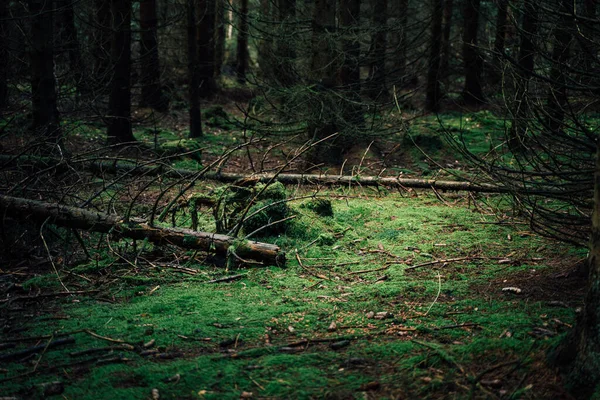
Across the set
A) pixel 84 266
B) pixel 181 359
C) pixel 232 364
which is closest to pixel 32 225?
pixel 84 266

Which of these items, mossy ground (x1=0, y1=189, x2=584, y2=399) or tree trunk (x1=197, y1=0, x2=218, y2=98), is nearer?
mossy ground (x1=0, y1=189, x2=584, y2=399)

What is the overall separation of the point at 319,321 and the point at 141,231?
98.7 inches

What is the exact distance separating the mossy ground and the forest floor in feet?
0.05

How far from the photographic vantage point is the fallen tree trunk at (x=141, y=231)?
588cm

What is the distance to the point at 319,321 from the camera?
174 inches

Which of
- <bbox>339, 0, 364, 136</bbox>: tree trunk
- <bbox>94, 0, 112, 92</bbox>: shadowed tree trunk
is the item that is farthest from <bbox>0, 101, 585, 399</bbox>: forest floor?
<bbox>94, 0, 112, 92</bbox>: shadowed tree trunk

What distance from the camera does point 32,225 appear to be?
6223mm

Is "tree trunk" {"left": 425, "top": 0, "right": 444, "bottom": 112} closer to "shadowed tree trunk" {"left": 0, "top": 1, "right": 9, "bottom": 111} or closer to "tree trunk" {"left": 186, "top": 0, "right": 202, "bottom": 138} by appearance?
"tree trunk" {"left": 186, "top": 0, "right": 202, "bottom": 138}

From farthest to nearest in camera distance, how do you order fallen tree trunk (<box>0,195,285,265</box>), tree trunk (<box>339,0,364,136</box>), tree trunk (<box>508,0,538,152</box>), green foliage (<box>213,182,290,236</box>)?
tree trunk (<box>339,0,364,136</box>)
green foliage (<box>213,182,290,236</box>)
fallen tree trunk (<box>0,195,285,265</box>)
tree trunk (<box>508,0,538,152</box>)

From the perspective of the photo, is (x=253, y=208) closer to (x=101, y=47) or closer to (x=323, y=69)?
(x=323, y=69)

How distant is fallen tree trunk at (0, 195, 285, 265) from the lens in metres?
5.88

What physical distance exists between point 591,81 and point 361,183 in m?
4.00

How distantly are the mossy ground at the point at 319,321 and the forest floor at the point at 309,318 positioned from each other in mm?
15

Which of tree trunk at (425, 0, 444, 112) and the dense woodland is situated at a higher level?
tree trunk at (425, 0, 444, 112)
